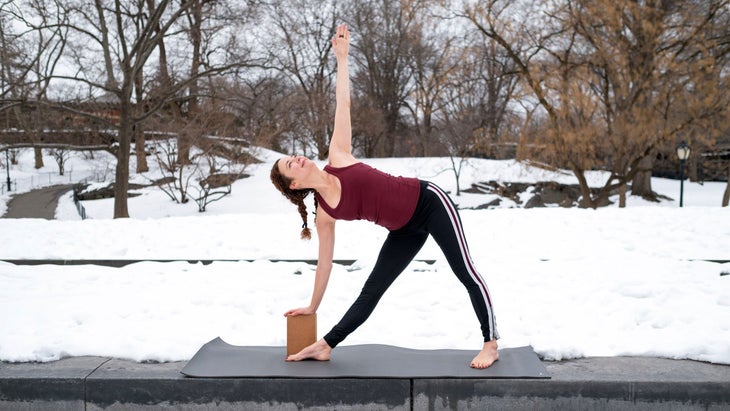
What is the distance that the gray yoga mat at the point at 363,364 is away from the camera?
3225mm

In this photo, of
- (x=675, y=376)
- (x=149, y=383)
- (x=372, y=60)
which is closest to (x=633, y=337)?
(x=675, y=376)

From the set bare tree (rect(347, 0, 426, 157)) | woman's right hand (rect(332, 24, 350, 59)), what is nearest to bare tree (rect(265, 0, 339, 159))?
bare tree (rect(347, 0, 426, 157))

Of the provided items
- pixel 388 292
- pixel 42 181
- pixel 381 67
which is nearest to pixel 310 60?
pixel 381 67

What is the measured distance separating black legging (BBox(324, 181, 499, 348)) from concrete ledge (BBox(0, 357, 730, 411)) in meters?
0.36

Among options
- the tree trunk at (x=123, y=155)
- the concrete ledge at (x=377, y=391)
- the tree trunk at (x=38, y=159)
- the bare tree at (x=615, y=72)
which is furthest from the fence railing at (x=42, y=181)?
the concrete ledge at (x=377, y=391)

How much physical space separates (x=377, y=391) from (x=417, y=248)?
0.83 m

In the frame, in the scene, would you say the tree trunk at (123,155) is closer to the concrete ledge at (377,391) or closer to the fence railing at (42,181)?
the concrete ledge at (377,391)

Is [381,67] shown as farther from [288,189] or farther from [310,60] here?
[288,189]

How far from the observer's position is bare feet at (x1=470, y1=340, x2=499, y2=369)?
3.31 meters

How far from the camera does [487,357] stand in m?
3.37

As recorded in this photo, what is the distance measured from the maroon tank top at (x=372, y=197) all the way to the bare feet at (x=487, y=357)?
0.85 meters

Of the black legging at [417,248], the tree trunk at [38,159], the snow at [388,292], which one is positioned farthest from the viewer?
the tree trunk at [38,159]

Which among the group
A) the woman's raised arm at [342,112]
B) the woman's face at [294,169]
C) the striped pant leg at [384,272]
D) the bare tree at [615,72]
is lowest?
the striped pant leg at [384,272]

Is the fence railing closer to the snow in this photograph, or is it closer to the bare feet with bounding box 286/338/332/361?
the snow
